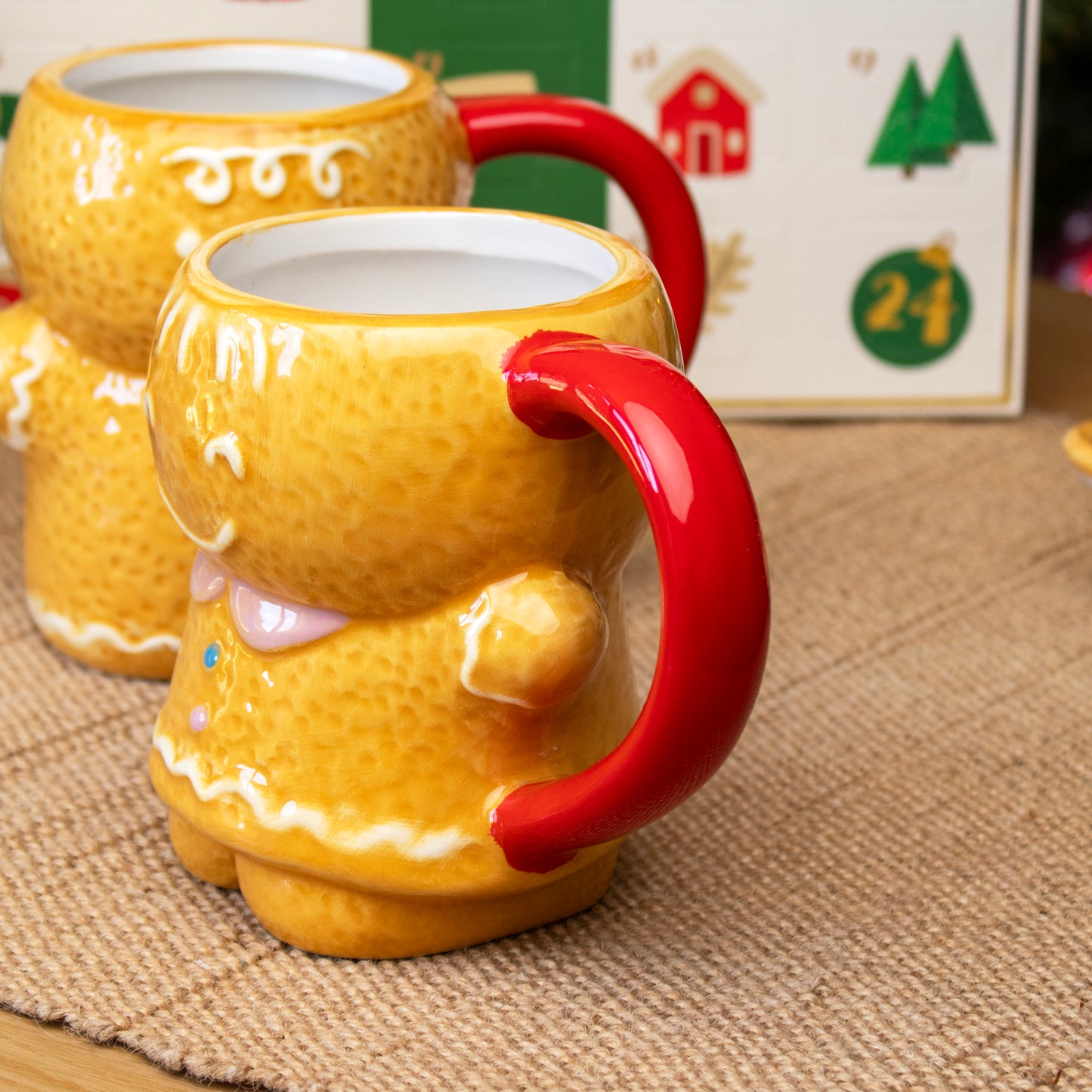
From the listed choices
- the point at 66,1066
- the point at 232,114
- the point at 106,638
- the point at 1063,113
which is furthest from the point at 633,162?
the point at 1063,113

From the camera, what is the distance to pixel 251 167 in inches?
18.8

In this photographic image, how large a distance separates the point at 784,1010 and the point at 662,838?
0.08 m

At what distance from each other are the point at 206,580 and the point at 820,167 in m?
0.44

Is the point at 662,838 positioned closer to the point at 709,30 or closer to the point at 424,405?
the point at 424,405

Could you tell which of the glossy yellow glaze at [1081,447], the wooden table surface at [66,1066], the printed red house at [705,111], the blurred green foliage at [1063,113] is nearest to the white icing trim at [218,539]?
the wooden table surface at [66,1066]

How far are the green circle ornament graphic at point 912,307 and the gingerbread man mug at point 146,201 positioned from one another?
0.21m

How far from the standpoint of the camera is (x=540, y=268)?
0.42 metres

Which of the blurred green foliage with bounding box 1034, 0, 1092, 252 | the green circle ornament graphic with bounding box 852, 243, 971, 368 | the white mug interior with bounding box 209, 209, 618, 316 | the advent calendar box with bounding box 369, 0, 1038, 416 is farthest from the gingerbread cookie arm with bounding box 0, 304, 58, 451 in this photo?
the blurred green foliage with bounding box 1034, 0, 1092, 252

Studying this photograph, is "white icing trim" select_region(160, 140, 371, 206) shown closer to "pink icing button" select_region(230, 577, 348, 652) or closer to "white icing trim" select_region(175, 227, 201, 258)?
"white icing trim" select_region(175, 227, 201, 258)

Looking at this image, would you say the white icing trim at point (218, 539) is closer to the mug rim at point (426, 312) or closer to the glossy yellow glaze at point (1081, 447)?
the mug rim at point (426, 312)

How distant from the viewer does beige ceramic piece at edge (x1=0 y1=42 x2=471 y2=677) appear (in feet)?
1.57

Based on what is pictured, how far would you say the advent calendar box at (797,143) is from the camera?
727 mm

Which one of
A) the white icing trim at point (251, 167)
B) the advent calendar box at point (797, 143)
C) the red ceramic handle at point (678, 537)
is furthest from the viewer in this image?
the advent calendar box at point (797, 143)

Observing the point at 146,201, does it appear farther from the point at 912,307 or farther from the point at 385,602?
the point at 912,307
